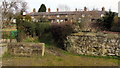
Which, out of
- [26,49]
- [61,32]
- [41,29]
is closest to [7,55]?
[26,49]

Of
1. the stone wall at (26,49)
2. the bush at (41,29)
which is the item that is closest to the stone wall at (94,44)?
the stone wall at (26,49)

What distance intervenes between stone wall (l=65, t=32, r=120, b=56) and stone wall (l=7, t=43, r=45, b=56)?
301cm

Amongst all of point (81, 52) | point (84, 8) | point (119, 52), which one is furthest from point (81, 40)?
point (84, 8)

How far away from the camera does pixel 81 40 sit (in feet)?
38.4

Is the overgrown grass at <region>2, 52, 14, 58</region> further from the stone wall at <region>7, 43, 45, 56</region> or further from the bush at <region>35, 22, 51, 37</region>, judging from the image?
the bush at <region>35, 22, 51, 37</region>

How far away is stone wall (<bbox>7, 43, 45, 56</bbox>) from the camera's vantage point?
9.92m

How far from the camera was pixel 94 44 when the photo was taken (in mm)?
11328

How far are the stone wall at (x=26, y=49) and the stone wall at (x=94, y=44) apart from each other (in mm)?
3012

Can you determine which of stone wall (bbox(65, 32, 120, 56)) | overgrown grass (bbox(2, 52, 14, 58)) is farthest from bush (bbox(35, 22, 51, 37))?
overgrown grass (bbox(2, 52, 14, 58))

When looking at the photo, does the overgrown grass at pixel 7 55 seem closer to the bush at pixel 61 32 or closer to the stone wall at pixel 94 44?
the bush at pixel 61 32

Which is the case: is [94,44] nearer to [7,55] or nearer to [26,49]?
[26,49]

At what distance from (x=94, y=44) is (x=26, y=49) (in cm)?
577

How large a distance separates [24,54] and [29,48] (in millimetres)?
600

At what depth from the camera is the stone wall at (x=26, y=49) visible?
32.6ft
